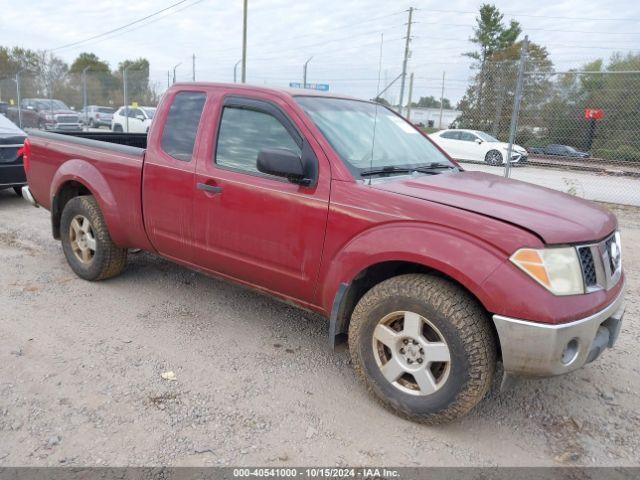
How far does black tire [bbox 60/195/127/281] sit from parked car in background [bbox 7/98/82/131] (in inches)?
831

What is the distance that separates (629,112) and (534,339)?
28.3ft

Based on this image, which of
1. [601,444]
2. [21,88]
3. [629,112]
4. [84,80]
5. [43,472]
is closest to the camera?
[43,472]

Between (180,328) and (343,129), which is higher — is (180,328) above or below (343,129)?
below

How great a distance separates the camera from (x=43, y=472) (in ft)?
7.79

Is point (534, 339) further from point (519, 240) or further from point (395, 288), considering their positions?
point (395, 288)

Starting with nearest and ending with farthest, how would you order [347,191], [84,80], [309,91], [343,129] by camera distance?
[347,191]
[343,129]
[309,91]
[84,80]

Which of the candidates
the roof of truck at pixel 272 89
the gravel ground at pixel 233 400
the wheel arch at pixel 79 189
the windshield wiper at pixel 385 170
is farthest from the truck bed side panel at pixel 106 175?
the windshield wiper at pixel 385 170

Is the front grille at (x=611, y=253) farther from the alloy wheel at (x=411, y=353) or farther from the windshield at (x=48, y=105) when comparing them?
the windshield at (x=48, y=105)

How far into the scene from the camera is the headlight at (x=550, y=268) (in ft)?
8.00

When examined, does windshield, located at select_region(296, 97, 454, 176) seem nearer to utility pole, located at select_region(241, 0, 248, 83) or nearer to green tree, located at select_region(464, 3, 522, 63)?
utility pole, located at select_region(241, 0, 248, 83)

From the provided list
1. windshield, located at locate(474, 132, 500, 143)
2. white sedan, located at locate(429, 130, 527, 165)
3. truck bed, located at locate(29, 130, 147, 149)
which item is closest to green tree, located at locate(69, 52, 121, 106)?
white sedan, located at locate(429, 130, 527, 165)

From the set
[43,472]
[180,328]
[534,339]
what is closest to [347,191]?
[534,339]

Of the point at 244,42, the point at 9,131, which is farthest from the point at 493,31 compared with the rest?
the point at 9,131

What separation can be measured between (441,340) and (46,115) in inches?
1002
